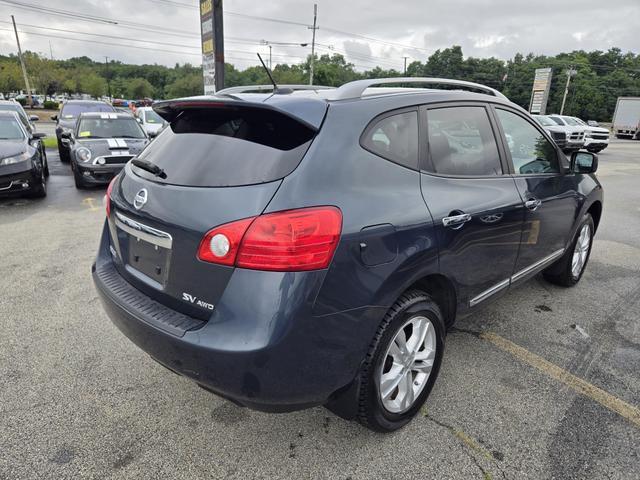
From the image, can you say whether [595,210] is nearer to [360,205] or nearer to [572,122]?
[360,205]

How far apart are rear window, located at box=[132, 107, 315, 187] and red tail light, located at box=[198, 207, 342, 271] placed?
20 cm

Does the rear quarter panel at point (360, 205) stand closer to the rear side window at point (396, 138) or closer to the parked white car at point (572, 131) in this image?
the rear side window at point (396, 138)

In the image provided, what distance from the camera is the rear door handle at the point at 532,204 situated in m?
2.99

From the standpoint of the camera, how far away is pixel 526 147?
3.36 m

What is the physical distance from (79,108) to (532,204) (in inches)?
610

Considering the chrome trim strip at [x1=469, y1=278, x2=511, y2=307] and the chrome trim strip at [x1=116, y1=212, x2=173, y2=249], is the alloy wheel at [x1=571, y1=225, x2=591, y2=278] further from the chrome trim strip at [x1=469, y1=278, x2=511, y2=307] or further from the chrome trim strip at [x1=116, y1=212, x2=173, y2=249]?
the chrome trim strip at [x1=116, y1=212, x2=173, y2=249]

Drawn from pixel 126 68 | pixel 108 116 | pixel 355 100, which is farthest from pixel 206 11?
pixel 126 68

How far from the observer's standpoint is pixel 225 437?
226 centimetres

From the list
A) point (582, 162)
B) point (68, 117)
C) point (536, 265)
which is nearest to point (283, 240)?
point (536, 265)

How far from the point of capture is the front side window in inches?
121

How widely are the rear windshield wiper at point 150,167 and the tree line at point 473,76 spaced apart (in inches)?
2653

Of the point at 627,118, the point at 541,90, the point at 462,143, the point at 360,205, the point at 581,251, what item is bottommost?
the point at 627,118

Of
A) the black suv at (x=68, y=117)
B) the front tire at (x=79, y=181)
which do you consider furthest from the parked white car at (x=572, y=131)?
the front tire at (x=79, y=181)

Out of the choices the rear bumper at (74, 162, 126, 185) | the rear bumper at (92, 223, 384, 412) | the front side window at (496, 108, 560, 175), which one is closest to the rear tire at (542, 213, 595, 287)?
the front side window at (496, 108, 560, 175)
